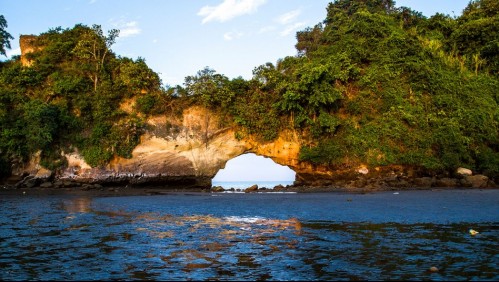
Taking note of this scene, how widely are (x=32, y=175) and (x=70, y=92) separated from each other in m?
6.71

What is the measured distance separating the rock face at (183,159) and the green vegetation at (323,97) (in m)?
0.71

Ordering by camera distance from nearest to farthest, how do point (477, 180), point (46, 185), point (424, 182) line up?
point (477, 180) < point (424, 182) < point (46, 185)

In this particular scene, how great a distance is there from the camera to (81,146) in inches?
1193

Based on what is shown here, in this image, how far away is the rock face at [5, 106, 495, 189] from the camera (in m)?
29.7

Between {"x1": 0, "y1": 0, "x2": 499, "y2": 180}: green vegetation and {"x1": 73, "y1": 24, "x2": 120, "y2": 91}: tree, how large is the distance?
95 mm

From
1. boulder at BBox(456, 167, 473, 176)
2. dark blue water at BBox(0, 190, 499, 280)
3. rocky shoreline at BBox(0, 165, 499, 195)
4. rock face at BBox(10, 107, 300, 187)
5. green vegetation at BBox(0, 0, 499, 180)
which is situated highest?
green vegetation at BBox(0, 0, 499, 180)

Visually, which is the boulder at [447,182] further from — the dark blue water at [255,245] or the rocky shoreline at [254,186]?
the dark blue water at [255,245]

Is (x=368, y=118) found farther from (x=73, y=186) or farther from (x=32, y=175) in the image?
(x=32, y=175)

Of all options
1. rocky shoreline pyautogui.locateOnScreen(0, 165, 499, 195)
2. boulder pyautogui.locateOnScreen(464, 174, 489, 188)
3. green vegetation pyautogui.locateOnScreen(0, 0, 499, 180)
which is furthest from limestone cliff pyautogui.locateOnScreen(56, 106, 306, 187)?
boulder pyautogui.locateOnScreen(464, 174, 489, 188)

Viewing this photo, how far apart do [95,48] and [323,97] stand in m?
17.8

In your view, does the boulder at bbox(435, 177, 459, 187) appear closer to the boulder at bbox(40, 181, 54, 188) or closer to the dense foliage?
the dense foliage

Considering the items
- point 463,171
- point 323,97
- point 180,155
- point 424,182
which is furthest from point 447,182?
point 180,155

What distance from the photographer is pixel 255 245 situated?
8047mm

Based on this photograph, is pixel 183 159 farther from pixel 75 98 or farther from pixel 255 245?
pixel 255 245
